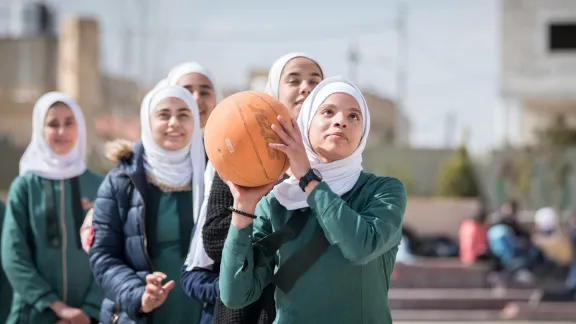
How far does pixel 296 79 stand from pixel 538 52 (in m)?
33.5

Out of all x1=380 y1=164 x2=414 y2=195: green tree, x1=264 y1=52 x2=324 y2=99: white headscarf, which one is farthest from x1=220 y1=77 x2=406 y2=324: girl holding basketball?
x1=380 y1=164 x2=414 y2=195: green tree

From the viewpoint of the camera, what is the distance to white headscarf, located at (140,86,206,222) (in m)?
5.02

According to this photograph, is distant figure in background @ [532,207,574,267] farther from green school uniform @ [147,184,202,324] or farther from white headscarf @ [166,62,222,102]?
green school uniform @ [147,184,202,324]

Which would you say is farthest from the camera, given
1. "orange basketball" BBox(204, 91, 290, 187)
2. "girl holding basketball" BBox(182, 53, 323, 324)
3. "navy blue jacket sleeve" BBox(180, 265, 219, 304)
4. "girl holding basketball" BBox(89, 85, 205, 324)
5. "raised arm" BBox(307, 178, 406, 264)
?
"girl holding basketball" BBox(89, 85, 205, 324)

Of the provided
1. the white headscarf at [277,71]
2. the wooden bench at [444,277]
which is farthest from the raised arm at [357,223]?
the wooden bench at [444,277]

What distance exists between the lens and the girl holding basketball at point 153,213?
4895mm

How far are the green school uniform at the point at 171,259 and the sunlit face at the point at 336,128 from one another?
138 centimetres

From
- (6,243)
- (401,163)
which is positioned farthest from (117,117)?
(6,243)

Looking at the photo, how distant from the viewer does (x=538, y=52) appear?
37.0m

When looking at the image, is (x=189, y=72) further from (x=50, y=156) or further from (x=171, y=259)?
(x=50, y=156)

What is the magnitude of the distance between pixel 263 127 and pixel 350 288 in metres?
0.62

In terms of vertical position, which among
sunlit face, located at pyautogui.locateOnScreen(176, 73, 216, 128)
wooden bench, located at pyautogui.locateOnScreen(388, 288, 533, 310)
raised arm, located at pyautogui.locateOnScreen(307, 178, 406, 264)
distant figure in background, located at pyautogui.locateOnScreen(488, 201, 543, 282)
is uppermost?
sunlit face, located at pyautogui.locateOnScreen(176, 73, 216, 128)

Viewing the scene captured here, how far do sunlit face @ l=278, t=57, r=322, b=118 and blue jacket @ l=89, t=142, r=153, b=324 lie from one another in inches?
31.7

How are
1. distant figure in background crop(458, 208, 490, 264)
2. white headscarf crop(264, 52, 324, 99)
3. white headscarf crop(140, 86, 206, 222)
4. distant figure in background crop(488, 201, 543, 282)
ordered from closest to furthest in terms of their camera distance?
1. white headscarf crop(264, 52, 324, 99)
2. white headscarf crop(140, 86, 206, 222)
3. distant figure in background crop(488, 201, 543, 282)
4. distant figure in background crop(458, 208, 490, 264)
